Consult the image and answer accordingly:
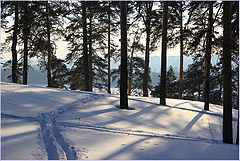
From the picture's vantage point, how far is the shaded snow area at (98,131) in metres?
4.40

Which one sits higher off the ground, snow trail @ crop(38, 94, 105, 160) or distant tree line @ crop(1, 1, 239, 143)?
distant tree line @ crop(1, 1, 239, 143)

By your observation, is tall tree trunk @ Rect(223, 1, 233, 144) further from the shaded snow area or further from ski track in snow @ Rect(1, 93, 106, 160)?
ski track in snow @ Rect(1, 93, 106, 160)

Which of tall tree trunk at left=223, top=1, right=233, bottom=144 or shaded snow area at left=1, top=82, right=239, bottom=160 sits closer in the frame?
shaded snow area at left=1, top=82, right=239, bottom=160

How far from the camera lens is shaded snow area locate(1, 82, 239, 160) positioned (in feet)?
14.4

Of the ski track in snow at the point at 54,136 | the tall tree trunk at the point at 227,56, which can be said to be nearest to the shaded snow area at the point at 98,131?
the ski track in snow at the point at 54,136

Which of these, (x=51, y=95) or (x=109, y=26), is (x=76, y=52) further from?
(x=51, y=95)

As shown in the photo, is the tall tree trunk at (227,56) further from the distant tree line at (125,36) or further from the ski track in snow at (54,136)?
the ski track in snow at (54,136)

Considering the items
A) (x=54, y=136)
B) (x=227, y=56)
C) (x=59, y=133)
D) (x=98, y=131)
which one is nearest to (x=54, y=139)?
(x=54, y=136)

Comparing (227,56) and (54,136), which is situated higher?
(227,56)

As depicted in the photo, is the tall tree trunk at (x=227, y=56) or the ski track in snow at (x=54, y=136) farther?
the tall tree trunk at (x=227, y=56)

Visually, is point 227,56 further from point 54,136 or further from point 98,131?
point 54,136

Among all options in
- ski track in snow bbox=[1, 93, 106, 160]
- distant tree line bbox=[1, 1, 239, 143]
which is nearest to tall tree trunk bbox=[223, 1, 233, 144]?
distant tree line bbox=[1, 1, 239, 143]

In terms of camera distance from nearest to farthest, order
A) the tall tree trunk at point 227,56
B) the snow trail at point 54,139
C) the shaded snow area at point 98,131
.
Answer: the snow trail at point 54,139
the shaded snow area at point 98,131
the tall tree trunk at point 227,56

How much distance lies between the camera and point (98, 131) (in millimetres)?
6004
